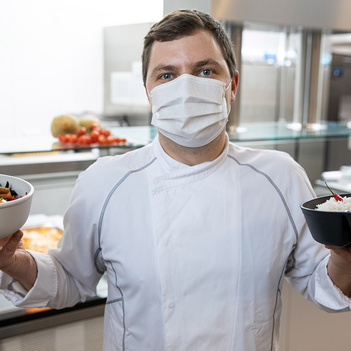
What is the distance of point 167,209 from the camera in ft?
3.09

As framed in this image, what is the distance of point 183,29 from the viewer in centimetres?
94

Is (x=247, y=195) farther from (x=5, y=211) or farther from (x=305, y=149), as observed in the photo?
(x=305, y=149)

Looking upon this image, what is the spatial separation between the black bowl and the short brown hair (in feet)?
1.52

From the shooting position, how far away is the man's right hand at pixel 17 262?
77cm

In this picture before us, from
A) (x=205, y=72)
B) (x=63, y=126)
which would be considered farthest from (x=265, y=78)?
(x=205, y=72)

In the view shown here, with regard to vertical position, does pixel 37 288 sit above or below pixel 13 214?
below

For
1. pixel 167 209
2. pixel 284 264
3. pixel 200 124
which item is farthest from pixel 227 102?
pixel 284 264

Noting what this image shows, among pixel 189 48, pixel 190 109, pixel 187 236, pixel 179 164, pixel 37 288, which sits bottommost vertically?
pixel 37 288

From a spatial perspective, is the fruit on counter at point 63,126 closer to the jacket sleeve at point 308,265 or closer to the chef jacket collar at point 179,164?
the chef jacket collar at point 179,164

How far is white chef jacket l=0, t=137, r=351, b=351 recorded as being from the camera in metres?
0.91

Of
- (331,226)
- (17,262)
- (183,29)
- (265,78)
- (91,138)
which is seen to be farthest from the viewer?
(265,78)

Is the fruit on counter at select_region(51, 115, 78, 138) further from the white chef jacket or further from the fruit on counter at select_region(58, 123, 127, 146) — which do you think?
the white chef jacket

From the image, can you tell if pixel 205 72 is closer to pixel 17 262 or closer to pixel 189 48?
pixel 189 48

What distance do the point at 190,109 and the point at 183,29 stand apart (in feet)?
0.60
